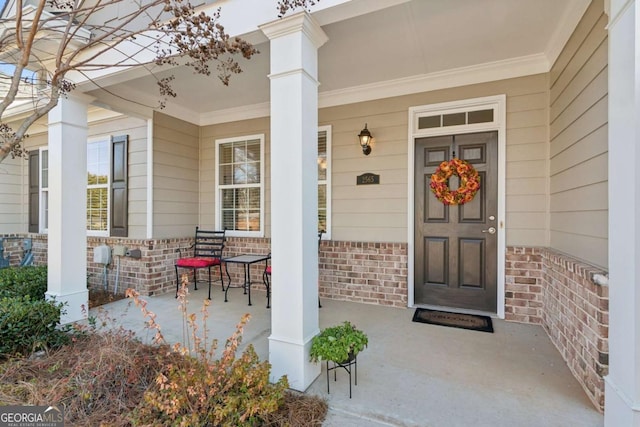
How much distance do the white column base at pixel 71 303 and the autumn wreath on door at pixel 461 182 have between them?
14.1ft

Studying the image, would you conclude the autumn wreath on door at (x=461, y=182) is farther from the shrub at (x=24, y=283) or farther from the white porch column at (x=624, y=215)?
the shrub at (x=24, y=283)

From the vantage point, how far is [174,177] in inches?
195

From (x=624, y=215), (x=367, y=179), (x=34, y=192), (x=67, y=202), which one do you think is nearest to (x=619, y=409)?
(x=624, y=215)

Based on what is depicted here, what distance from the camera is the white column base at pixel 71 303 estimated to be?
11.4 ft

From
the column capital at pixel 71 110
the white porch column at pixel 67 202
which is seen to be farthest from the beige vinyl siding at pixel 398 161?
the white porch column at pixel 67 202

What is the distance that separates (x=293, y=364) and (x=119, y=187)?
14.2 feet

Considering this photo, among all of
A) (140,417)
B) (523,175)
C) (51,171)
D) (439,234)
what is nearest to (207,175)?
(51,171)

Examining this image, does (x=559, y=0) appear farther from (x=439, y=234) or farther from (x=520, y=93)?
(x=439, y=234)

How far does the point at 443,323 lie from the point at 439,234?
1041mm

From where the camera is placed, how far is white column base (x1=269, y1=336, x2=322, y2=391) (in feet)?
7.01

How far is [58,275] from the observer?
3471 mm

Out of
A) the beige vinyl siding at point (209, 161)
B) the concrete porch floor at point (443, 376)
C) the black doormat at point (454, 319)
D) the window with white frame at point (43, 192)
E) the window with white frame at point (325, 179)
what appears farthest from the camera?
the window with white frame at point (43, 192)

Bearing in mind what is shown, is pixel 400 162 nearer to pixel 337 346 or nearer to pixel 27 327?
pixel 337 346

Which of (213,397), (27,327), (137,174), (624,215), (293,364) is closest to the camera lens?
(624,215)
